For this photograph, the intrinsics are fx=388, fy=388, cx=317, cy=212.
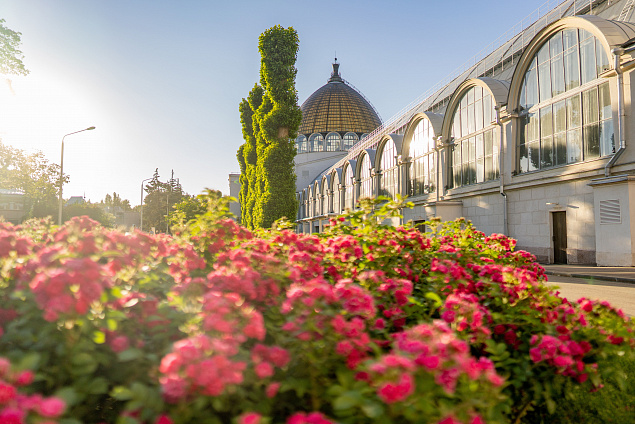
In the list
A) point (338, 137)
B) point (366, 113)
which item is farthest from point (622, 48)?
point (366, 113)

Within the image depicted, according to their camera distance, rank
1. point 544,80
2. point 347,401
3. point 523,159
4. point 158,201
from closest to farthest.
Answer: point 347,401
point 544,80
point 523,159
point 158,201

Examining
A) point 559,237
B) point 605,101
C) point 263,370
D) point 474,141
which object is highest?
point 474,141

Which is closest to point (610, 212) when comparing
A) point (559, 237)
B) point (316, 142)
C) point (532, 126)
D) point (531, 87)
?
point (559, 237)

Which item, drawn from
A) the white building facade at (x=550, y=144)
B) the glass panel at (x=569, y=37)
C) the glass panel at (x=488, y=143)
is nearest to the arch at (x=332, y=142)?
the white building facade at (x=550, y=144)

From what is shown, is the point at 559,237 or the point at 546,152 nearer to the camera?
the point at 559,237

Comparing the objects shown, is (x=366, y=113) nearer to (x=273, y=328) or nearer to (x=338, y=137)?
(x=338, y=137)

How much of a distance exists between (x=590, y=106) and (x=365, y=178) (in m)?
24.5

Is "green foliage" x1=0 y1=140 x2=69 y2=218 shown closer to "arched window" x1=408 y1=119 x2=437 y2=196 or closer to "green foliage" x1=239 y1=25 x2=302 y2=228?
"green foliage" x1=239 y1=25 x2=302 y2=228

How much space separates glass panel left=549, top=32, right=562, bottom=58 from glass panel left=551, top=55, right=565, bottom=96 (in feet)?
1.01

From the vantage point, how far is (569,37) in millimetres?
17812

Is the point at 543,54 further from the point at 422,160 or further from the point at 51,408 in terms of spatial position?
the point at 51,408

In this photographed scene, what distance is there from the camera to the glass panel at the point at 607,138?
15561mm

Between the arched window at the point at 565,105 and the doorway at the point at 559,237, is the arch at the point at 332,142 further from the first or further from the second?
the doorway at the point at 559,237

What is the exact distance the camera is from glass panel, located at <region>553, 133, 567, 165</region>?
17.7m
